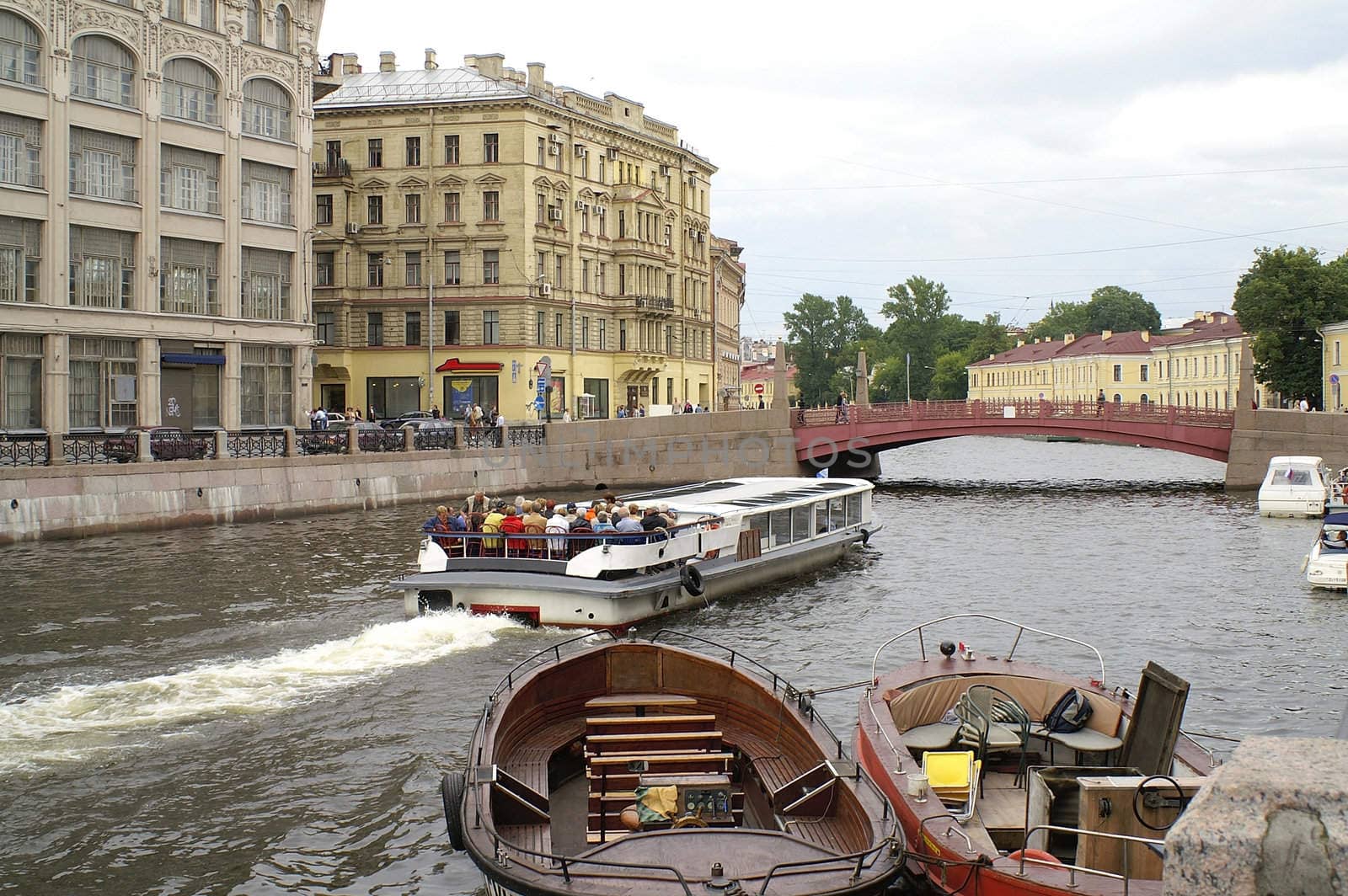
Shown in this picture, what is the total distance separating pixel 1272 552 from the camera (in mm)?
29516

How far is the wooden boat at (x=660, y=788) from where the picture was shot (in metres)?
7.20

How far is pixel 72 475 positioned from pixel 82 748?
19.0 meters

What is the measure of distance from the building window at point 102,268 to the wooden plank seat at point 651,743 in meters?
31.0

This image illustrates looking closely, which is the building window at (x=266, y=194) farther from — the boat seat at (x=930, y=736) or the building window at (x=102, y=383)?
the boat seat at (x=930, y=736)

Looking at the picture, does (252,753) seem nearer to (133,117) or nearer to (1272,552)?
(1272,552)

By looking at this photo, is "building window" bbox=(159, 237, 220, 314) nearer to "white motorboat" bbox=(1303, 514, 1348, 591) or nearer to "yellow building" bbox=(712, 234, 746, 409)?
"white motorboat" bbox=(1303, 514, 1348, 591)

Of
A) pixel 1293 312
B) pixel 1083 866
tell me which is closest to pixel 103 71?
pixel 1083 866

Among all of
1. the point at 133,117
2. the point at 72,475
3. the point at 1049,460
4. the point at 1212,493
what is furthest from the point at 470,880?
the point at 1049,460

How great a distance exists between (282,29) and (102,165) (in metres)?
8.91

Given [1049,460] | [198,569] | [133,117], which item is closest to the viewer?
[198,569]

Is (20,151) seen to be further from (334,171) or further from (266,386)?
(334,171)

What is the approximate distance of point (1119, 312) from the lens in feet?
450

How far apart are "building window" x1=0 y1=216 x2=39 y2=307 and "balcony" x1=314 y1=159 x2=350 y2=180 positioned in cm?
2310

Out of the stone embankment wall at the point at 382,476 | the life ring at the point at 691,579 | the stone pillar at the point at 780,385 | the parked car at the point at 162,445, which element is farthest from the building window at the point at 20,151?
the stone pillar at the point at 780,385
